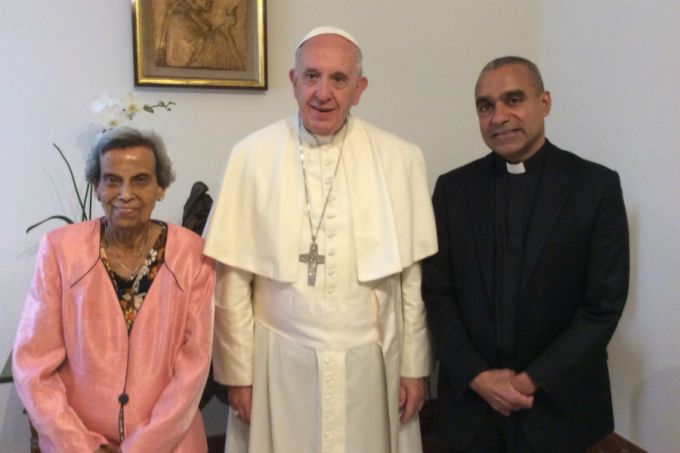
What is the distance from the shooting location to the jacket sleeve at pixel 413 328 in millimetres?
2037

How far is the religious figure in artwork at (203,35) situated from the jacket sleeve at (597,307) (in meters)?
1.80

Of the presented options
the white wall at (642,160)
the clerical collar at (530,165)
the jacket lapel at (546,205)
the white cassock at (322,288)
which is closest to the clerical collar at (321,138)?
the white cassock at (322,288)

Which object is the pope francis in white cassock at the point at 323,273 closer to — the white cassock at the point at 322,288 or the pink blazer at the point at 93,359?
the white cassock at the point at 322,288

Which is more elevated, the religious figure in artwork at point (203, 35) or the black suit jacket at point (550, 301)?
the religious figure in artwork at point (203, 35)

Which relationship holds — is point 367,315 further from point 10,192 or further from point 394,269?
point 10,192

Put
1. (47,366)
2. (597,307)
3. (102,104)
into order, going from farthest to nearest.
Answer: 1. (102,104)
2. (597,307)
3. (47,366)

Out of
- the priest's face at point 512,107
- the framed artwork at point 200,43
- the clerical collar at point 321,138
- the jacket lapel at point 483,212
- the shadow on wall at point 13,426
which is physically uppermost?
the framed artwork at point 200,43

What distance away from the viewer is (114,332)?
1650mm

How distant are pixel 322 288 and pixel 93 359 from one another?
2.28 ft

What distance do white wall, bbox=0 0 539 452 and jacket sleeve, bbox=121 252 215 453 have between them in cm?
122

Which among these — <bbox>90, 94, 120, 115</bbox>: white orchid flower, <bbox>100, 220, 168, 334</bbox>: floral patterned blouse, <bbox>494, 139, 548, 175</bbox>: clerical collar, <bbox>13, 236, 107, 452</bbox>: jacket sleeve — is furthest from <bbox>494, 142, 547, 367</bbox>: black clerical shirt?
<bbox>90, 94, 120, 115</bbox>: white orchid flower

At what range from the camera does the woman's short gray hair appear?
1692 mm

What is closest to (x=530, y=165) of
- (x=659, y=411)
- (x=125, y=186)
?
(x=125, y=186)

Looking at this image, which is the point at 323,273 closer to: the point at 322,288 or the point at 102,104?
the point at 322,288
